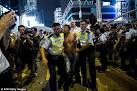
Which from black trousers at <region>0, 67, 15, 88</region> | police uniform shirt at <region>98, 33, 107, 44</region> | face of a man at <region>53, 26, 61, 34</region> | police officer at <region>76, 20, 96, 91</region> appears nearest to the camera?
black trousers at <region>0, 67, 15, 88</region>

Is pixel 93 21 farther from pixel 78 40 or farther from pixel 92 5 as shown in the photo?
pixel 92 5

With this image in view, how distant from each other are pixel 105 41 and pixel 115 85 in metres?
3.99

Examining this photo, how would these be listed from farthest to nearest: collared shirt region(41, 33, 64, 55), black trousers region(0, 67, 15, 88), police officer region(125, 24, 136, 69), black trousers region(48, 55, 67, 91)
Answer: police officer region(125, 24, 136, 69)
collared shirt region(41, 33, 64, 55)
black trousers region(48, 55, 67, 91)
black trousers region(0, 67, 15, 88)

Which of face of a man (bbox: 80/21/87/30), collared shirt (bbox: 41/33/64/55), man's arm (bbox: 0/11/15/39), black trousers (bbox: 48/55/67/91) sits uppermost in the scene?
face of a man (bbox: 80/21/87/30)

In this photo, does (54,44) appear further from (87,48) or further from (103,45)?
(103,45)

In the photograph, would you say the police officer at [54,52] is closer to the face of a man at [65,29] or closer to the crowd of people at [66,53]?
the crowd of people at [66,53]

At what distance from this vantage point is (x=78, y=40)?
405 inches

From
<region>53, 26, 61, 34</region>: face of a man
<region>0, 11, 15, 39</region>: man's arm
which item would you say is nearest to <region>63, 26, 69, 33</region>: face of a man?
<region>53, 26, 61, 34</region>: face of a man

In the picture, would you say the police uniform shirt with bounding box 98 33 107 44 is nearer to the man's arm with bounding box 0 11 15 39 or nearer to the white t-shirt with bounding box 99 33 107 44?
the white t-shirt with bounding box 99 33 107 44

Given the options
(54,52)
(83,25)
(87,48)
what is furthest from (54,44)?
(87,48)

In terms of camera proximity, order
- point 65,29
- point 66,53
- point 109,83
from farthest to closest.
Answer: point 109,83, point 66,53, point 65,29

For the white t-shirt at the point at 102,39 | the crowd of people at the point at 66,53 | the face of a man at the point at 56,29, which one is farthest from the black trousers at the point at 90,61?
the white t-shirt at the point at 102,39

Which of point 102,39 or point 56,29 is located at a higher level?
point 56,29

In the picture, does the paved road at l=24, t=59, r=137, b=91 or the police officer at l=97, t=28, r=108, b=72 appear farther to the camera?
the police officer at l=97, t=28, r=108, b=72
